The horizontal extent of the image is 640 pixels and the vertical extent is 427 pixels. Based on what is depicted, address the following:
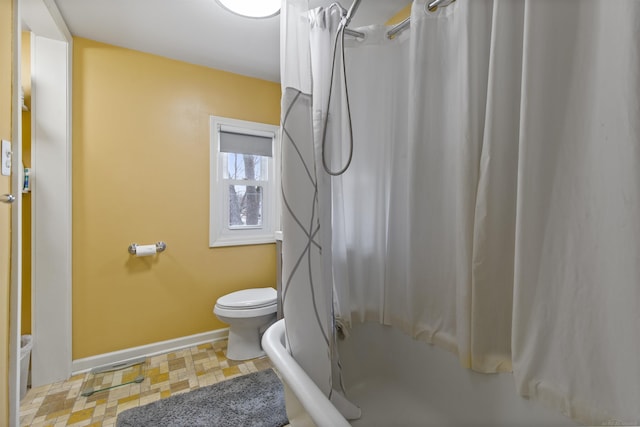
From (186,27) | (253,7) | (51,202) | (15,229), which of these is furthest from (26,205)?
(253,7)

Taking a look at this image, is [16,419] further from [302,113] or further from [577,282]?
[577,282]

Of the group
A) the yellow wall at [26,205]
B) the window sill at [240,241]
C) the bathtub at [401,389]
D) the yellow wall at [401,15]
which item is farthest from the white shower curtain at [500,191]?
the yellow wall at [26,205]

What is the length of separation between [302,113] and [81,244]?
1.87 meters

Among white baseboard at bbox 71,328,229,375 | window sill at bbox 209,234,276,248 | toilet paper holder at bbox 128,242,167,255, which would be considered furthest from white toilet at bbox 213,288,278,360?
toilet paper holder at bbox 128,242,167,255

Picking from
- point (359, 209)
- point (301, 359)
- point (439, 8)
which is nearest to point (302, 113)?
point (359, 209)

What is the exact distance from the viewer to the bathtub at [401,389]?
0.80m

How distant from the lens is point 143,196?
200cm

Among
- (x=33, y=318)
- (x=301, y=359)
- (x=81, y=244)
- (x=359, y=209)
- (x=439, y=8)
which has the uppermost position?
(x=439, y=8)

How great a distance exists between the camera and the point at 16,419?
1.19m

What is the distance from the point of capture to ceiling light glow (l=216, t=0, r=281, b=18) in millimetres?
1495

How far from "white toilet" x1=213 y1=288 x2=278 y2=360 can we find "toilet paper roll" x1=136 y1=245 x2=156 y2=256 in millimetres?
609

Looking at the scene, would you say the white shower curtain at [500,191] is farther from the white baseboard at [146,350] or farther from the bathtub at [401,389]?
the white baseboard at [146,350]

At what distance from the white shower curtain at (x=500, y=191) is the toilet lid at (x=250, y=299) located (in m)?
0.84

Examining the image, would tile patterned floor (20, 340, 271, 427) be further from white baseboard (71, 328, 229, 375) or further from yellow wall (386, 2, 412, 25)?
yellow wall (386, 2, 412, 25)
